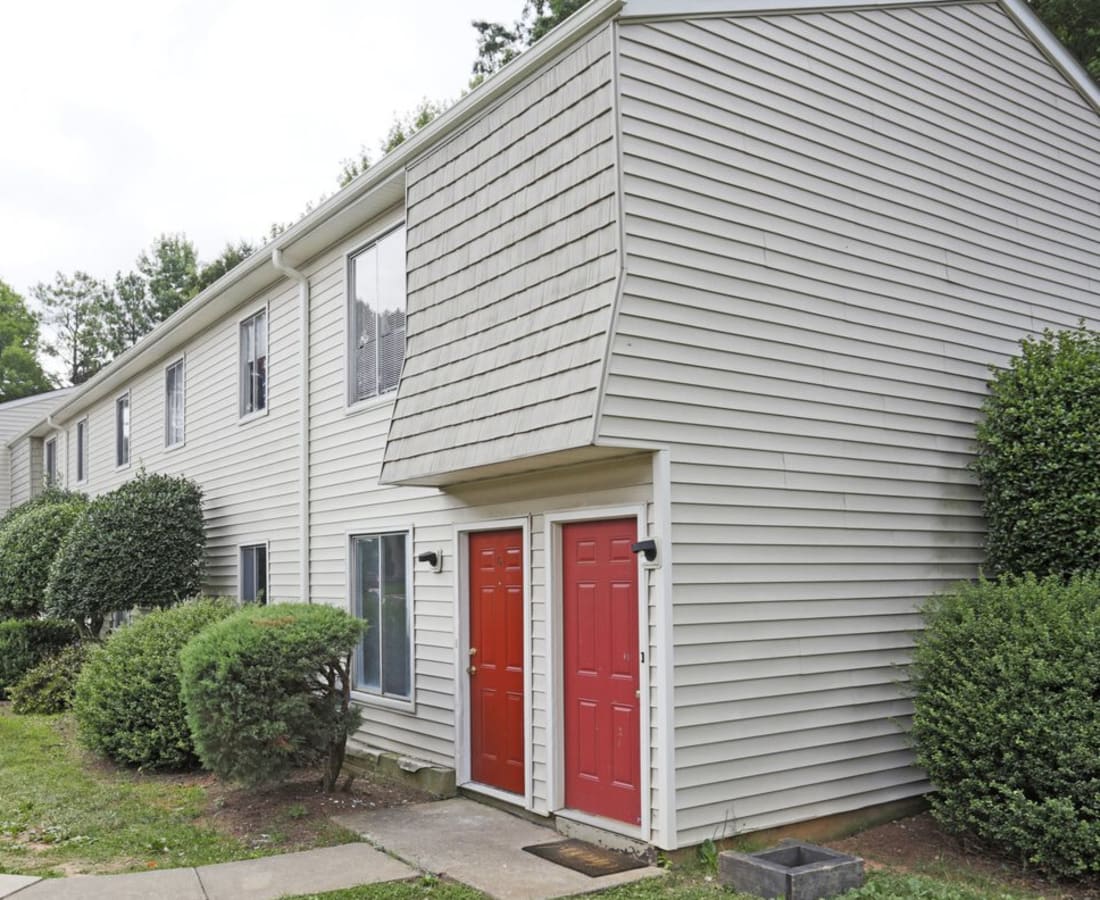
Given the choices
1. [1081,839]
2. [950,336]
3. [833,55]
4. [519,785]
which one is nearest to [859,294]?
[950,336]

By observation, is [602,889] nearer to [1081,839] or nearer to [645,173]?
[1081,839]

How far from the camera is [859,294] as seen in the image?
804cm

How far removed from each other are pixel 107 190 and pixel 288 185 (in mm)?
12434

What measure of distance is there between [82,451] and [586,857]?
1866cm

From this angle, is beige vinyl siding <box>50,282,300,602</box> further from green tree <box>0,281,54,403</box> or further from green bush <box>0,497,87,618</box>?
green tree <box>0,281,54,403</box>

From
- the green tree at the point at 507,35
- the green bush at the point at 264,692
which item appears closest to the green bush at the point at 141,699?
the green bush at the point at 264,692

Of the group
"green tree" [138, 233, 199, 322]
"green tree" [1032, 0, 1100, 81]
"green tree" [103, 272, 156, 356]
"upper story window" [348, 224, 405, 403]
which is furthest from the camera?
"green tree" [103, 272, 156, 356]

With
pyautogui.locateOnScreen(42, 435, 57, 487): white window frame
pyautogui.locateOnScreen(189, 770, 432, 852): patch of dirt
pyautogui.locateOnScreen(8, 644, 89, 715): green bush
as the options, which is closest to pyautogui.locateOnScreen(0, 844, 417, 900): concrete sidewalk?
pyautogui.locateOnScreen(189, 770, 432, 852): patch of dirt

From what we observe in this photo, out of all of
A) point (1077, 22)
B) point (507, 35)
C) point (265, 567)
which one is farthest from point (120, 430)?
point (1077, 22)

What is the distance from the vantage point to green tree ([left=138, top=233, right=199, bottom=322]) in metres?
47.9

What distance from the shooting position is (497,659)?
8203 millimetres

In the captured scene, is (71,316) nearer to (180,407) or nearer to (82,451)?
(82,451)

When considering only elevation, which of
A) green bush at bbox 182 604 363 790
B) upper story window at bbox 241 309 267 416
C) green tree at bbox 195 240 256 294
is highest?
green tree at bbox 195 240 256 294

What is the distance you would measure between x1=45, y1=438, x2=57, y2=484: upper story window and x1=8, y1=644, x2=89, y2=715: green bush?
37.6ft
